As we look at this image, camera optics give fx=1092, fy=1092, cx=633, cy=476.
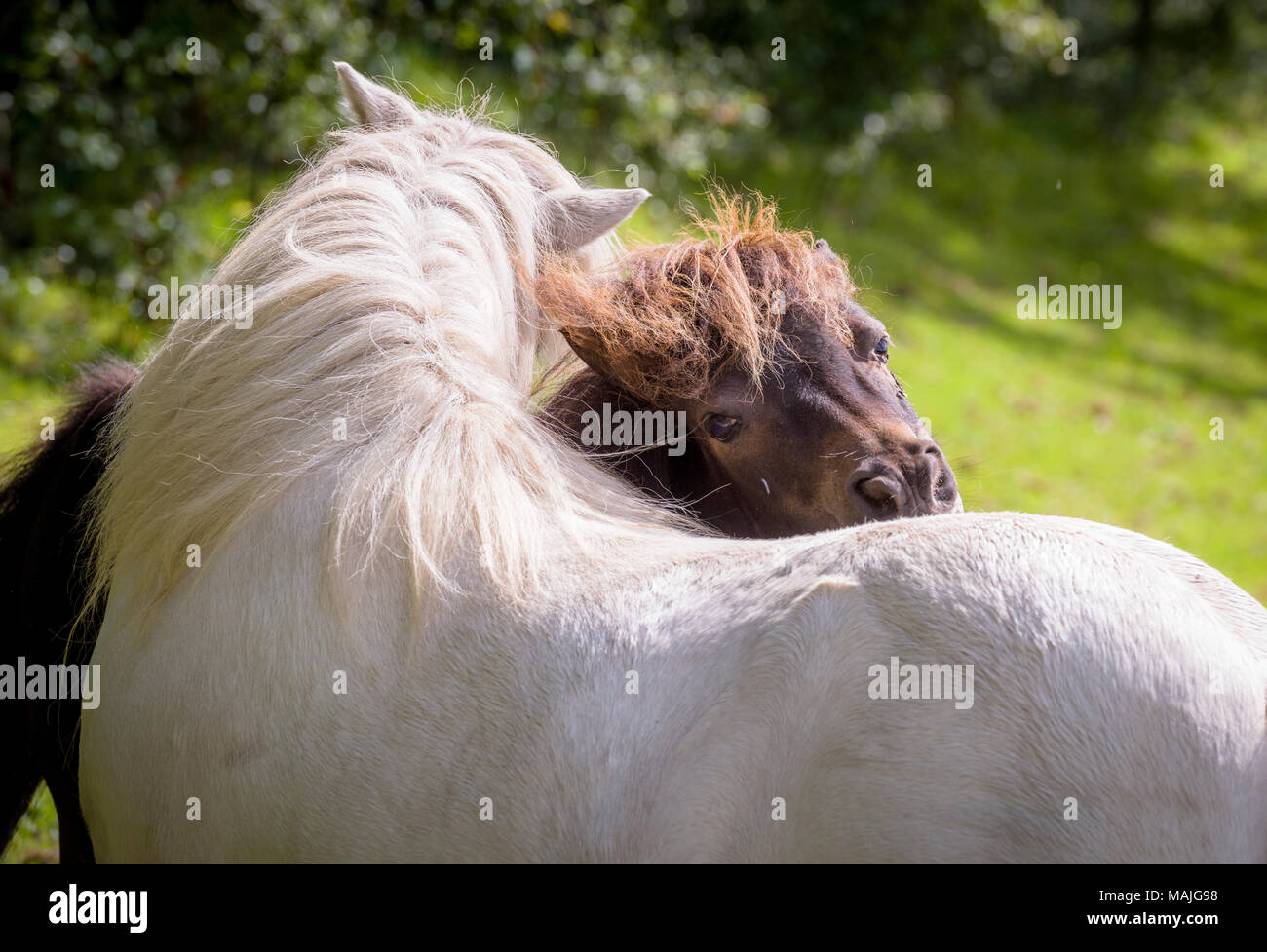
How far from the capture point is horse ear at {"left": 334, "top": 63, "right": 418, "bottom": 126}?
113 inches

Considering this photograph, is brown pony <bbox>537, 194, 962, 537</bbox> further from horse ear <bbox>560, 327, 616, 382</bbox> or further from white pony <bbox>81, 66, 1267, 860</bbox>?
white pony <bbox>81, 66, 1267, 860</bbox>

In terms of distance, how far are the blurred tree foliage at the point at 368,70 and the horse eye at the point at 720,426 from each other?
3485 mm

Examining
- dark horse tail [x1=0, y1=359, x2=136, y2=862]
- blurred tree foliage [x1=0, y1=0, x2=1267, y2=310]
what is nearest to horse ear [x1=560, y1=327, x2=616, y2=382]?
dark horse tail [x1=0, y1=359, x2=136, y2=862]

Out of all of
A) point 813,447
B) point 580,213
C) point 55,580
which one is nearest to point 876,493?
point 813,447

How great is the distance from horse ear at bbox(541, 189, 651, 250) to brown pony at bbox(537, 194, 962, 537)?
11 cm

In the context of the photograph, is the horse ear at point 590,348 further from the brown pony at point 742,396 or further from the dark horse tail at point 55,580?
the dark horse tail at point 55,580

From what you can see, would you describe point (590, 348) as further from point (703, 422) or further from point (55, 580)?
point (55, 580)

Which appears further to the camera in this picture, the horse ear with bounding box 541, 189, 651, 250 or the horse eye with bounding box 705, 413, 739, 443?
the horse ear with bounding box 541, 189, 651, 250

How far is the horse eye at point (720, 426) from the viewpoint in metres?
2.64

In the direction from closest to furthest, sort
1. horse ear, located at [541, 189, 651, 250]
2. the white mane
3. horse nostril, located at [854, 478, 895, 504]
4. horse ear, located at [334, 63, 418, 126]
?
1. the white mane
2. horse nostril, located at [854, 478, 895, 504]
3. horse ear, located at [541, 189, 651, 250]
4. horse ear, located at [334, 63, 418, 126]

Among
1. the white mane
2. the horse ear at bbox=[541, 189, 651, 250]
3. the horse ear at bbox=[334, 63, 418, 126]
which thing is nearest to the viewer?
the white mane

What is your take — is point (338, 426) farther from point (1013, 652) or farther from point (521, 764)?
point (1013, 652)
